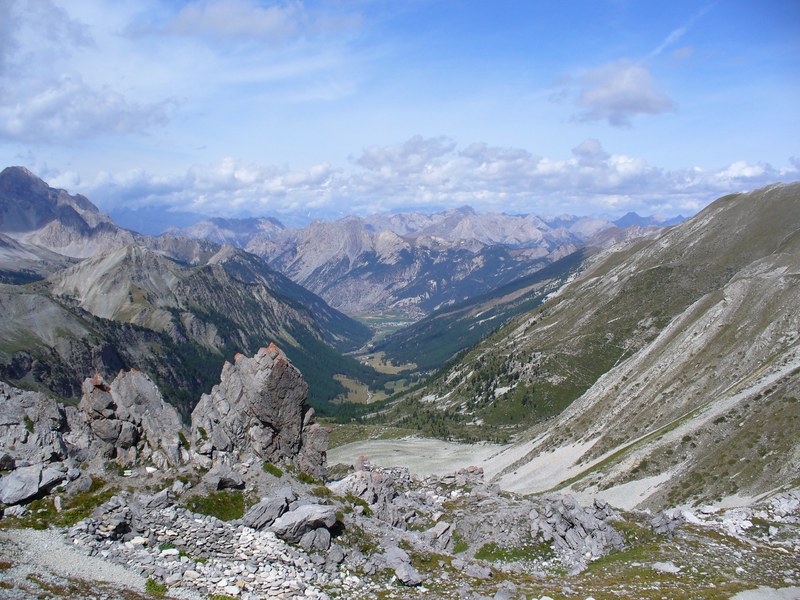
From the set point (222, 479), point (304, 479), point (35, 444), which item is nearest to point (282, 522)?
point (222, 479)

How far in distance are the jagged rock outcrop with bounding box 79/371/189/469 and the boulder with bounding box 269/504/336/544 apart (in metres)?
13.4

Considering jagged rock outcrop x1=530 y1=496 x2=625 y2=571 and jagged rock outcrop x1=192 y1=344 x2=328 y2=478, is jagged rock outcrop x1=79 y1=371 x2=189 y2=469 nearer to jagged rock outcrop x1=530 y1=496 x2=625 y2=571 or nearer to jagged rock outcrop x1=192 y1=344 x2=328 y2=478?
jagged rock outcrop x1=192 y1=344 x2=328 y2=478

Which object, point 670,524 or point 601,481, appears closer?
point 670,524

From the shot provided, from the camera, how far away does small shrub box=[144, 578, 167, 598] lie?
30.0 metres

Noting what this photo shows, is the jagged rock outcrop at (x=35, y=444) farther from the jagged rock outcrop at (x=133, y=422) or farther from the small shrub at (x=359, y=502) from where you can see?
the small shrub at (x=359, y=502)

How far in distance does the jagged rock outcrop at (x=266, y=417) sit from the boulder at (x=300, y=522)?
541 inches

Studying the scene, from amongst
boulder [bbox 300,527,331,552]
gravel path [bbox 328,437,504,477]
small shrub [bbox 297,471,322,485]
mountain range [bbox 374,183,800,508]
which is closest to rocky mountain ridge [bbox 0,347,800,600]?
boulder [bbox 300,527,331,552]

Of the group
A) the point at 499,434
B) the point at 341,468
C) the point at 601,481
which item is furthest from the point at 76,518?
the point at 499,434

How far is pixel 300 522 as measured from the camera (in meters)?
38.7

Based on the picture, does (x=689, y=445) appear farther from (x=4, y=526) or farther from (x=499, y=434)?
(x=499, y=434)

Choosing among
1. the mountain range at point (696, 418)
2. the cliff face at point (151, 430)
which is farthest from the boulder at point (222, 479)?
the mountain range at point (696, 418)

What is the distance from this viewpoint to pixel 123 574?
3136 cm

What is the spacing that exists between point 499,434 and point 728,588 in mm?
159261

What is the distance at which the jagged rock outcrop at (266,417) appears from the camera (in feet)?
178
